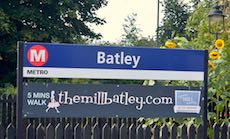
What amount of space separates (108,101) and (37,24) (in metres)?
17.0

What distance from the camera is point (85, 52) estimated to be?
5.94 m

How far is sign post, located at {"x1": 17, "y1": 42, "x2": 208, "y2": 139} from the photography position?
19.1ft

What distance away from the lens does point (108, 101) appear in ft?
19.7

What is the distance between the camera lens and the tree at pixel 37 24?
21359 mm

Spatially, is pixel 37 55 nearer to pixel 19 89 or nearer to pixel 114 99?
pixel 19 89

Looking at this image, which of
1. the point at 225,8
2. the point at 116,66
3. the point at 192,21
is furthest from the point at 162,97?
the point at 192,21

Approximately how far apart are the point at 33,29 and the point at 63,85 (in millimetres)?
16684

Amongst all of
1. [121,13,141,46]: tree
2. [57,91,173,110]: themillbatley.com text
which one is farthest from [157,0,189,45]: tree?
[57,91,173,110]: themillbatley.com text

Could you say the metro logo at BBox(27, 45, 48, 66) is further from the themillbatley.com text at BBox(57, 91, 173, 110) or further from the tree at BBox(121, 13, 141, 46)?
the tree at BBox(121, 13, 141, 46)

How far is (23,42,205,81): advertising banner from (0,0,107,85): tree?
14532 mm

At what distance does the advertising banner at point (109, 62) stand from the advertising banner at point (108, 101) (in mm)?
141

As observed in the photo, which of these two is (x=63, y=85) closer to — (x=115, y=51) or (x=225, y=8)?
(x=115, y=51)

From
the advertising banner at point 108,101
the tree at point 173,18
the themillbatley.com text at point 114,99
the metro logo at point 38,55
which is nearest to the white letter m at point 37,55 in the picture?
the metro logo at point 38,55

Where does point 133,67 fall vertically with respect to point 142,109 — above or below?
above
